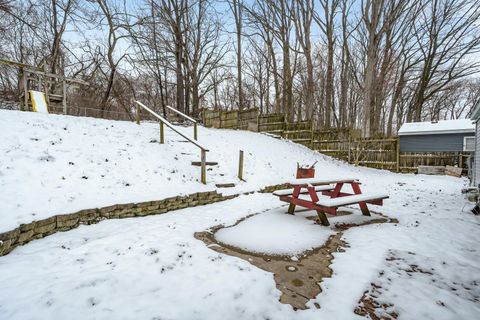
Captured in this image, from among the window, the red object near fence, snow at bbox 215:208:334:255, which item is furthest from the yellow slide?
the window

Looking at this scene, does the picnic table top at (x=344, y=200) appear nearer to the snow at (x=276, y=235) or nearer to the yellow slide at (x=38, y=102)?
the snow at (x=276, y=235)

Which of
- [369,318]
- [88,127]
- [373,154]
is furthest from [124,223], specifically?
[373,154]

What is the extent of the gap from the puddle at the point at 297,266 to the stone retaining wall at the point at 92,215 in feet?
5.26

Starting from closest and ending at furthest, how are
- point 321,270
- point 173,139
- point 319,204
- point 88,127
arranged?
point 321,270, point 319,204, point 88,127, point 173,139

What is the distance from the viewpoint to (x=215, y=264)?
112 inches

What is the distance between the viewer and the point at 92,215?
13.7ft

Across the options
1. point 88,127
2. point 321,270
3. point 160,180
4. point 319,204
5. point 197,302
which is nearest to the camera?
point 197,302

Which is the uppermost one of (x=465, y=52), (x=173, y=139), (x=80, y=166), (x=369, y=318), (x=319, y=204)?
(x=465, y=52)

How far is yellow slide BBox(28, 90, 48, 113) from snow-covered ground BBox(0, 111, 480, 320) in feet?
4.63

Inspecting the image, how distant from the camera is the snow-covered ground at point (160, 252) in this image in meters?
2.10

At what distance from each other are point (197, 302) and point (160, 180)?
4.17 m

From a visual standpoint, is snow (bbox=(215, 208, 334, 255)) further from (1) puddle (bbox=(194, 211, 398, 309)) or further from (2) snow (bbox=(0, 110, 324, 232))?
(2) snow (bbox=(0, 110, 324, 232))

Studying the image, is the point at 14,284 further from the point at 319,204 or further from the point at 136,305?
the point at 319,204

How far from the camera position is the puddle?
7.64 feet
